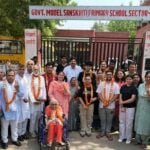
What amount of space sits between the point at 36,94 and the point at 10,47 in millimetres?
5929

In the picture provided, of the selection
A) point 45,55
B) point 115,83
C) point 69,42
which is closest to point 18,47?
point 45,55

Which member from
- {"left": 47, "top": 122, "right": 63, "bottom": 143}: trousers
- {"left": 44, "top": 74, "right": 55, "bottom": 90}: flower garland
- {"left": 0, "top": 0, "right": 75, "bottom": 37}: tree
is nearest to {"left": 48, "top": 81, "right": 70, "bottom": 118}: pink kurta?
{"left": 44, "top": 74, "right": 55, "bottom": 90}: flower garland

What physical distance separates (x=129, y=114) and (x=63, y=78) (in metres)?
1.81

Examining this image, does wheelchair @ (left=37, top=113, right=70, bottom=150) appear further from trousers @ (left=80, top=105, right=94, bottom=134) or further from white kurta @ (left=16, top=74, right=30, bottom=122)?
→ trousers @ (left=80, top=105, right=94, bottom=134)

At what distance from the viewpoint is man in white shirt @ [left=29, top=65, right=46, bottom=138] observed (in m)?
8.62

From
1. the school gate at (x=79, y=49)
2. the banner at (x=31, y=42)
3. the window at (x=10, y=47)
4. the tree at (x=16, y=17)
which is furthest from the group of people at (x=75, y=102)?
the tree at (x=16, y=17)

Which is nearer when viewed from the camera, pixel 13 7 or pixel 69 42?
pixel 69 42

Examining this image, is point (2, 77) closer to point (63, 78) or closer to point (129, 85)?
point (63, 78)

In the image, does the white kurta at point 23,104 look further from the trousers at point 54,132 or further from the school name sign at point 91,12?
the school name sign at point 91,12

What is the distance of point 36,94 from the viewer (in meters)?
8.62

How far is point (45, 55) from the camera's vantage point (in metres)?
12.7

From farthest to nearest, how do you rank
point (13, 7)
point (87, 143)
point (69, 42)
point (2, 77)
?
point (13, 7) → point (69, 42) → point (87, 143) → point (2, 77)

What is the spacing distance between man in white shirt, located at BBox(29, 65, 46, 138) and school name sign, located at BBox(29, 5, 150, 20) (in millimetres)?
3669

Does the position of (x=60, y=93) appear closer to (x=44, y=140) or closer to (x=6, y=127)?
(x=44, y=140)
